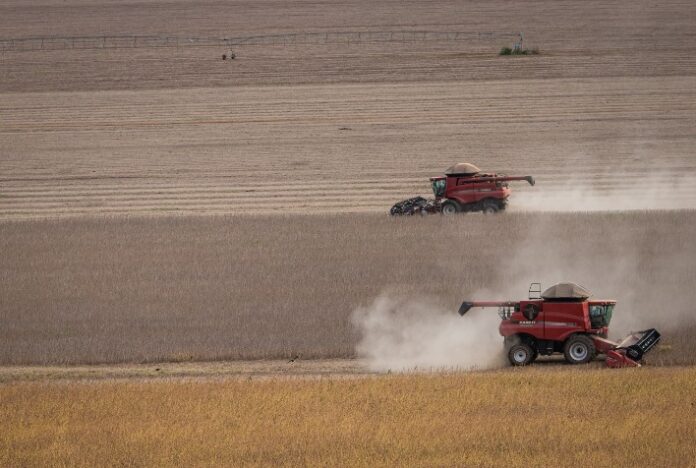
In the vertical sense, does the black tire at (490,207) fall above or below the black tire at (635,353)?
above

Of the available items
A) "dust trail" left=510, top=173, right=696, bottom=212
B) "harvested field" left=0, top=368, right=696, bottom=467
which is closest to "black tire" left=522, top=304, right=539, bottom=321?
"harvested field" left=0, top=368, right=696, bottom=467

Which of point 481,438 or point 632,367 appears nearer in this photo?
point 481,438

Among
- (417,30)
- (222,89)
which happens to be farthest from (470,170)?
(417,30)

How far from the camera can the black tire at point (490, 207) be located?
3350 centimetres

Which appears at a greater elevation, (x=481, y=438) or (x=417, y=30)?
(x=417, y=30)

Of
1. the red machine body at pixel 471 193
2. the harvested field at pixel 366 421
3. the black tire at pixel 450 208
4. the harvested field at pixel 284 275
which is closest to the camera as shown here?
the harvested field at pixel 366 421

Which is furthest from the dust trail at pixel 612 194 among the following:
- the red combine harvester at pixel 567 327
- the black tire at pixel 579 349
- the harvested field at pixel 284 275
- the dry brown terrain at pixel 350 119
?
the black tire at pixel 579 349

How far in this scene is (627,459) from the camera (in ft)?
46.4

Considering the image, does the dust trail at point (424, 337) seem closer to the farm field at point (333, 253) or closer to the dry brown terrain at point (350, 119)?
the farm field at point (333, 253)

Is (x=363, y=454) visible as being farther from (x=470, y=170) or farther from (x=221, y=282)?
(x=470, y=170)

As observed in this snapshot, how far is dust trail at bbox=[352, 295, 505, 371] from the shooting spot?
68.9ft

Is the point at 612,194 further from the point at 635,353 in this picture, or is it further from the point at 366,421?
the point at 366,421

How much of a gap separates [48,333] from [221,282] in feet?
15.4

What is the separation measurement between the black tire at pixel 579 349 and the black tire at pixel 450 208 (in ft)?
45.4
